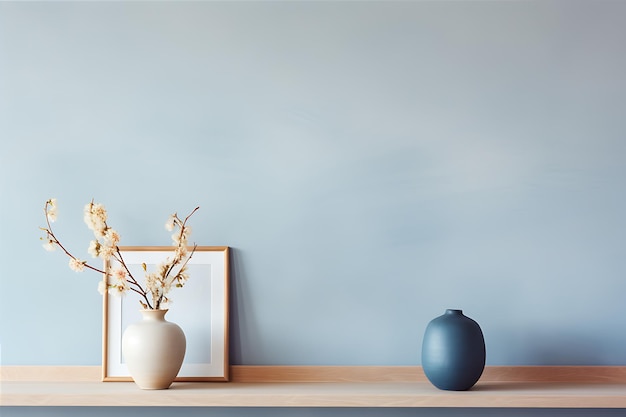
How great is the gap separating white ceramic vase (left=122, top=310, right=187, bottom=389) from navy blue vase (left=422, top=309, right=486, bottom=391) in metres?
0.77

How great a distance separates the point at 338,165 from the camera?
2312mm

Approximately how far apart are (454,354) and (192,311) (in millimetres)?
861

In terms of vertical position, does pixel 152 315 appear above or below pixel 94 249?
below

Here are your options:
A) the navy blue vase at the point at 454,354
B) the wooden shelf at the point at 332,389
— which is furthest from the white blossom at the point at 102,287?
the navy blue vase at the point at 454,354

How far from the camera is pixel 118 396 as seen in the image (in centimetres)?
196

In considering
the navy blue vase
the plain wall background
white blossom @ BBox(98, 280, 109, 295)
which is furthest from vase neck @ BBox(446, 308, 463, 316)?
white blossom @ BBox(98, 280, 109, 295)

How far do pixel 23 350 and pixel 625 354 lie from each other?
78.9 inches

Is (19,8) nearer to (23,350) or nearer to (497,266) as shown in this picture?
(23,350)

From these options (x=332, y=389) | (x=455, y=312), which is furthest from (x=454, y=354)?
(x=332, y=389)

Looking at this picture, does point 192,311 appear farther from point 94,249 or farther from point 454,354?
point 454,354

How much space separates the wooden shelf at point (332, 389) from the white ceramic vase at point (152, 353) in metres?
0.05

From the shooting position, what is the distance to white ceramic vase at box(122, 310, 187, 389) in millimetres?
2051

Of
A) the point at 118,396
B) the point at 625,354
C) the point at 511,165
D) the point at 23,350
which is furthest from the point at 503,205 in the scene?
the point at 23,350

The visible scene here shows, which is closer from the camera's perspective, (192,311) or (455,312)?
(455,312)
